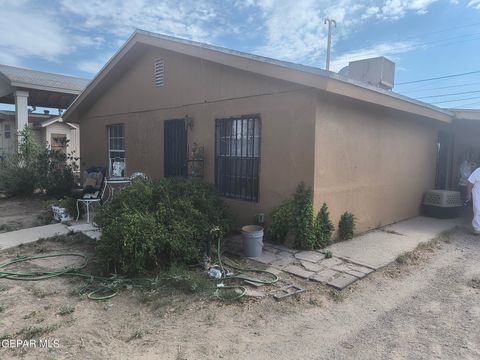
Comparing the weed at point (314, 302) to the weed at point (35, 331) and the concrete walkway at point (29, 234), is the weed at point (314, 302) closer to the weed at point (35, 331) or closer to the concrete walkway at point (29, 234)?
the weed at point (35, 331)

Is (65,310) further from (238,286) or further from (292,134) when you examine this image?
(292,134)

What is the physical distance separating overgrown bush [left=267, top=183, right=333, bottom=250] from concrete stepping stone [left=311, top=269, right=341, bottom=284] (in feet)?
2.66

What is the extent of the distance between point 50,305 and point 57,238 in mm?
2653

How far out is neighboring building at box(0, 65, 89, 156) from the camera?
12.1 m

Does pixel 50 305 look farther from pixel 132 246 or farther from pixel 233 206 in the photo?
pixel 233 206

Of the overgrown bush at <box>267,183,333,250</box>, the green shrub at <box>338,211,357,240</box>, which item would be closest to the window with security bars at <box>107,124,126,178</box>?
the overgrown bush at <box>267,183,333,250</box>

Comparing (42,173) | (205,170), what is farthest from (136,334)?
(42,173)

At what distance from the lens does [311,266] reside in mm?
4570

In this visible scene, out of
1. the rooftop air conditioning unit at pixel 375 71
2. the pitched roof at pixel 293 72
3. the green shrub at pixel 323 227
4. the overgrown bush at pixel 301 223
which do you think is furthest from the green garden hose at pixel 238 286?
the rooftop air conditioning unit at pixel 375 71

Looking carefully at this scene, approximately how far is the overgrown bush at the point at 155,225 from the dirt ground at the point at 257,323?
1.54 ft

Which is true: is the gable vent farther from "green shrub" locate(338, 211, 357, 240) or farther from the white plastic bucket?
"green shrub" locate(338, 211, 357, 240)

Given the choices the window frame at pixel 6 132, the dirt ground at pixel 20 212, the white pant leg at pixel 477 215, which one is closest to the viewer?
the white pant leg at pixel 477 215

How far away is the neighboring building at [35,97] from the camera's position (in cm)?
1213

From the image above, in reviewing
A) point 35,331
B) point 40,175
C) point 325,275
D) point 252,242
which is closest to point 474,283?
point 325,275
